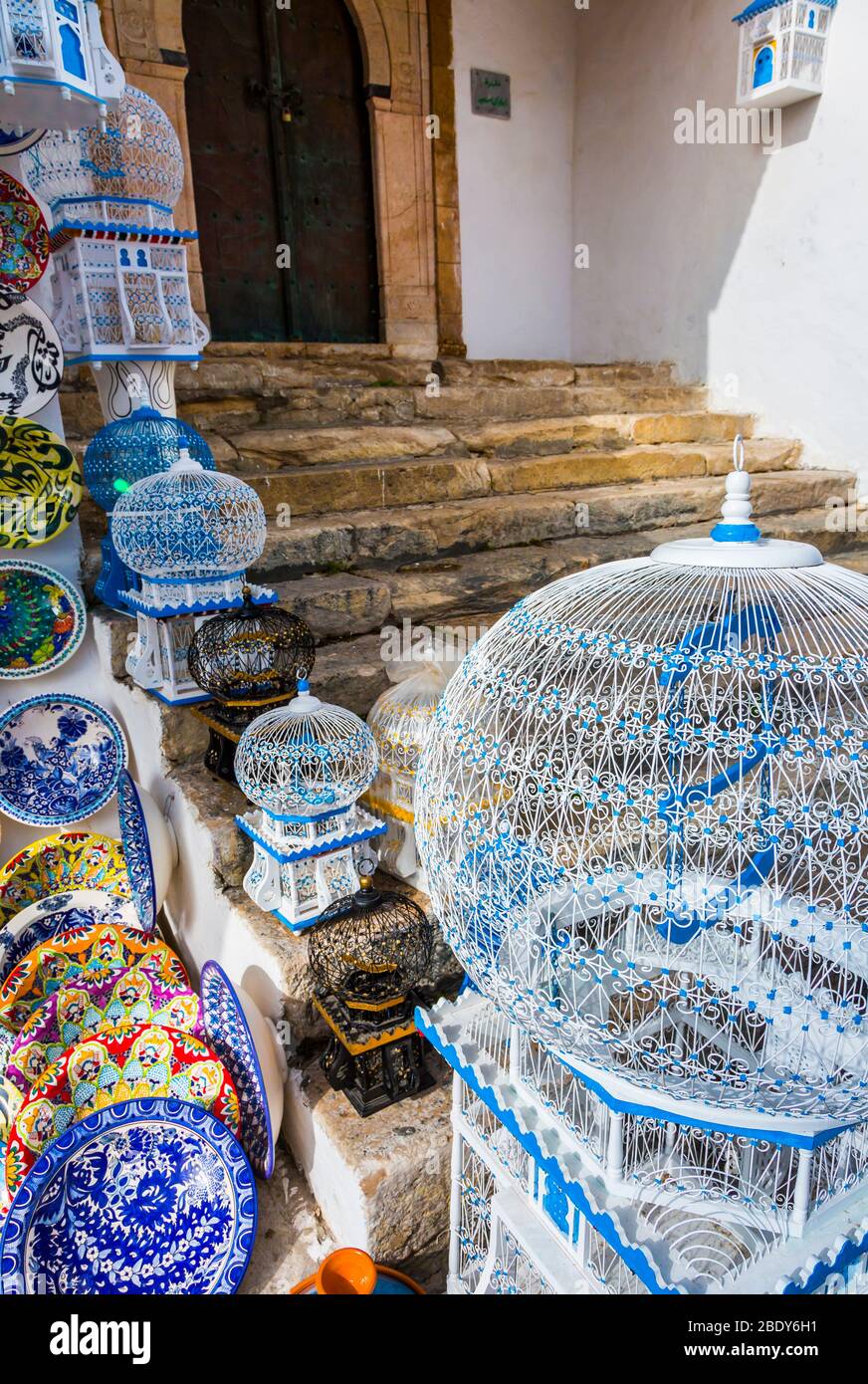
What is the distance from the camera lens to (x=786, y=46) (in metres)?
3.58

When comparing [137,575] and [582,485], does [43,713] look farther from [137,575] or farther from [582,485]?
[582,485]

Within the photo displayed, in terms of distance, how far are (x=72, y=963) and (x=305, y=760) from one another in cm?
82

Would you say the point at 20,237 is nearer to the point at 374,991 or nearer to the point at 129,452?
the point at 129,452

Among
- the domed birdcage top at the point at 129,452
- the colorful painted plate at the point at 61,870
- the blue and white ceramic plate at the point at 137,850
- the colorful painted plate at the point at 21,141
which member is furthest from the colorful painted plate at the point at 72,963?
the colorful painted plate at the point at 21,141

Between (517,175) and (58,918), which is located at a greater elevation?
(517,175)

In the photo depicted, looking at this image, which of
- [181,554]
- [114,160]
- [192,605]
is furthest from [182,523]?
[114,160]

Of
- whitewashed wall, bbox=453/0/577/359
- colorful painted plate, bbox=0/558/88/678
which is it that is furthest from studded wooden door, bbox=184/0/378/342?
colorful painted plate, bbox=0/558/88/678

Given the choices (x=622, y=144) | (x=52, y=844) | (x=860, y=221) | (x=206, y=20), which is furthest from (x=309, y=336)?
(x=52, y=844)

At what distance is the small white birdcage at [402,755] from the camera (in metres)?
1.83

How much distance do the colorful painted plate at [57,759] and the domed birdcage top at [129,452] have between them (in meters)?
0.59

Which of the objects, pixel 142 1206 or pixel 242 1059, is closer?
pixel 142 1206

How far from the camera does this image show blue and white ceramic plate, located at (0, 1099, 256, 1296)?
1383 millimetres

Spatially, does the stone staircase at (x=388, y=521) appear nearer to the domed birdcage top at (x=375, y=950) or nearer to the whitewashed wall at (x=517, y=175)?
the domed birdcage top at (x=375, y=950)

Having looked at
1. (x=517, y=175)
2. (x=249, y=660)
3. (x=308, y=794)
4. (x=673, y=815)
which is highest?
(x=517, y=175)
